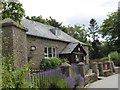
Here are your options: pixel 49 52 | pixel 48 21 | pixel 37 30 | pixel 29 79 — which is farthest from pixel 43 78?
pixel 48 21

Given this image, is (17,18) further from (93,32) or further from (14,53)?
(93,32)

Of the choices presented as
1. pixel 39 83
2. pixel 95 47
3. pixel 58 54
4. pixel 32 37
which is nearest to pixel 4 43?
pixel 39 83

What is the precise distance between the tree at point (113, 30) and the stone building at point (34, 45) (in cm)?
2068

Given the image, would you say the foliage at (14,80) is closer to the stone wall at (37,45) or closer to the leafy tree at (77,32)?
the stone wall at (37,45)

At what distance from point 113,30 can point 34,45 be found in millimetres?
35555

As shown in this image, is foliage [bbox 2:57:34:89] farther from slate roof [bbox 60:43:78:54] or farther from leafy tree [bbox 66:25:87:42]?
leafy tree [bbox 66:25:87:42]

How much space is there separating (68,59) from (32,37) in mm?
7866

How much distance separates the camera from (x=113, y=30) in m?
58.9

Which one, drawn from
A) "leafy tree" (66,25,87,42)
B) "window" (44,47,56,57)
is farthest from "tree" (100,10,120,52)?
"window" (44,47,56,57)

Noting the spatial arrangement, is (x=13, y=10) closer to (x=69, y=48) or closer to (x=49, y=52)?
(x=49, y=52)

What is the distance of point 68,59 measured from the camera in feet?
108

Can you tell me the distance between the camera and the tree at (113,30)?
57.7 meters

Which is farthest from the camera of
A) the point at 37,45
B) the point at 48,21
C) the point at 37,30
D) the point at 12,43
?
the point at 48,21

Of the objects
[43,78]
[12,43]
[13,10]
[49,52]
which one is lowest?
[43,78]
